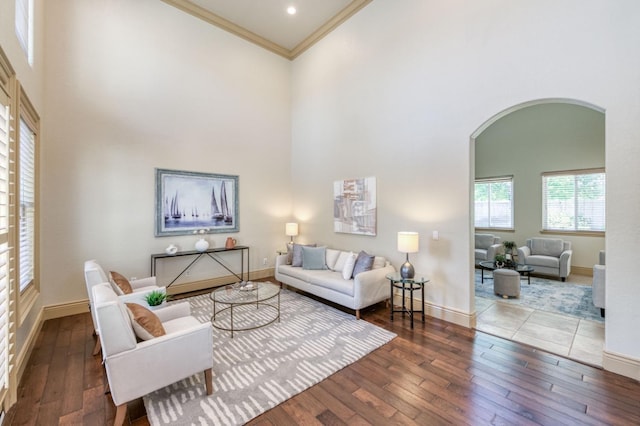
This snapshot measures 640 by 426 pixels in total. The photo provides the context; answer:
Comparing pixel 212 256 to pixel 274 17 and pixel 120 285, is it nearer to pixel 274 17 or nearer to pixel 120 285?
pixel 120 285

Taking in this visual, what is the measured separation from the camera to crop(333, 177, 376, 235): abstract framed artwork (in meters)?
4.75

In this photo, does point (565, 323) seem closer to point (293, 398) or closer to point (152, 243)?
point (293, 398)

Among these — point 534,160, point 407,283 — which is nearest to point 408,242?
point 407,283

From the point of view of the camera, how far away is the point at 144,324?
6.79 ft

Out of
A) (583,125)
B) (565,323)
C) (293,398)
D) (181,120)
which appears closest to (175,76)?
(181,120)

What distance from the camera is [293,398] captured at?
7.29ft

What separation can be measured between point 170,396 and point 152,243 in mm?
3088

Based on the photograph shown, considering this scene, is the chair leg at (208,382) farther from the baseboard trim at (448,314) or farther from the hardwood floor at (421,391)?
the baseboard trim at (448,314)

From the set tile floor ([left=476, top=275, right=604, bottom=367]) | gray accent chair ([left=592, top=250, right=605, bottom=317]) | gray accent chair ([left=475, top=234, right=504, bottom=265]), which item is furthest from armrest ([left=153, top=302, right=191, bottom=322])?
gray accent chair ([left=475, top=234, right=504, bottom=265])

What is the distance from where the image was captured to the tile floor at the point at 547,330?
9.65 feet

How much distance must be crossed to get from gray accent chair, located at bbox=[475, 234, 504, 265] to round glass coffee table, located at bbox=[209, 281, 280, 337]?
5.35 meters

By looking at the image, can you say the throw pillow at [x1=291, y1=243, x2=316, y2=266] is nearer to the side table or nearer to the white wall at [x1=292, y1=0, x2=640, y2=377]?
the white wall at [x1=292, y1=0, x2=640, y2=377]

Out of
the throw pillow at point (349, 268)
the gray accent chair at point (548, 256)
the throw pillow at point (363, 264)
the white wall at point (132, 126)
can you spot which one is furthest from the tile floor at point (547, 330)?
the white wall at point (132, 126)

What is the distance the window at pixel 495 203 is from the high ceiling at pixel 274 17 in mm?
5717
